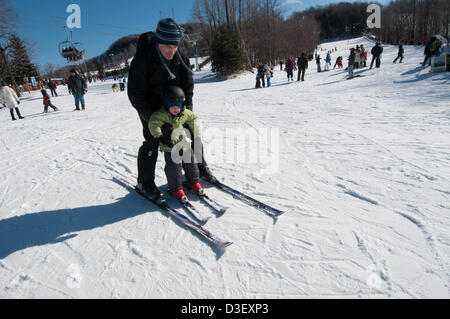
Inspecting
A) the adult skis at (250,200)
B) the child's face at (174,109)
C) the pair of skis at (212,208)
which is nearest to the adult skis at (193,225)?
the pair of skis at (212,208)

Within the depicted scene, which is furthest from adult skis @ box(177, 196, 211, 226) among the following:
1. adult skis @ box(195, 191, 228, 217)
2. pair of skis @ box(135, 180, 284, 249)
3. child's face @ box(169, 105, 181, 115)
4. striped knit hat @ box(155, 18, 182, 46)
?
striped knit hat @ box(155, 18, 182, 46)

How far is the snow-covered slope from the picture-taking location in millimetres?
1822

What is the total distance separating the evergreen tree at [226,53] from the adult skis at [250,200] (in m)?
22.2

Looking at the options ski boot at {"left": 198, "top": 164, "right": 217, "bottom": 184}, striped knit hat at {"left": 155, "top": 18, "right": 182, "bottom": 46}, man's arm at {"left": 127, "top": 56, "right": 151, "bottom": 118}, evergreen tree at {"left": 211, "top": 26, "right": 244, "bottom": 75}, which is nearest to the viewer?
striped knit hat at {"left": 155, "top": 18, "right": 182, "bottom": 46}

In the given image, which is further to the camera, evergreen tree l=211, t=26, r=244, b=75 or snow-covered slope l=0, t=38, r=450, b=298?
evergreen tree l=211, t=26, r=244, b=75

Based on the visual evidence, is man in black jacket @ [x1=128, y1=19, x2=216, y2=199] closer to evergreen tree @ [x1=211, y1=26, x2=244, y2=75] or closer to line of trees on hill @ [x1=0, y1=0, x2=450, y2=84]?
line of trees on hill @ [x1=0, y1=0, x2=450, y2=84]

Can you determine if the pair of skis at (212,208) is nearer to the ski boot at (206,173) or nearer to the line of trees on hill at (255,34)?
Answer: the ski boot at (206,173)

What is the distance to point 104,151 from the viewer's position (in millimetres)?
5195

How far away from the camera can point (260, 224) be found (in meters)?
2.45

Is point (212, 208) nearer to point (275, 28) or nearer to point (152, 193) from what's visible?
point (152, 193)

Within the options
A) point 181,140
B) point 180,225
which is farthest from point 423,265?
point 181,140

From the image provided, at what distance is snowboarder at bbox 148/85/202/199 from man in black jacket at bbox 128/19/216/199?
12cm

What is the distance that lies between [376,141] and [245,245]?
3.55m

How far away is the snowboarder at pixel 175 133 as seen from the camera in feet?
8.33
